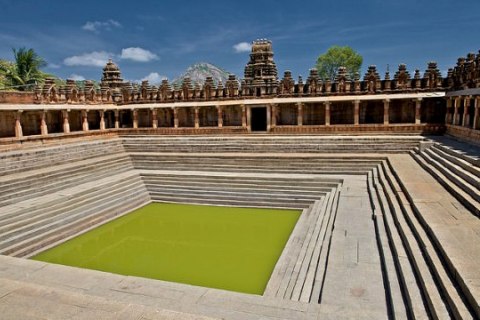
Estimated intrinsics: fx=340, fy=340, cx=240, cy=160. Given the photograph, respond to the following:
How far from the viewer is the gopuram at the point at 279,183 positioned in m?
5.04

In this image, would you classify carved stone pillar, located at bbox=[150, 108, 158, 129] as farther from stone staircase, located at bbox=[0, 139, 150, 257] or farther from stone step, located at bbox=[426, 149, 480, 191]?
stone step, located at bbox=[426, 149, 480, 191]

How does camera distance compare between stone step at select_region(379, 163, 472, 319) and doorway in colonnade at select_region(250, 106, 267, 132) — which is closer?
stone step at select_region(379, 163, 472, 319)

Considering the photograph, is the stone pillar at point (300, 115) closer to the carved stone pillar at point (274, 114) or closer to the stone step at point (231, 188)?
the carved stone pillar at point (274, 114)

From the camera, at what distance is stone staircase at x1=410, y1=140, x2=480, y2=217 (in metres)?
7.65

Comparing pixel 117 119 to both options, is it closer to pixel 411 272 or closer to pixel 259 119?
pixel 259 119

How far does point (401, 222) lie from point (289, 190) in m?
5.71

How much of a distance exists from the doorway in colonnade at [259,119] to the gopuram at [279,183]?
14 cm

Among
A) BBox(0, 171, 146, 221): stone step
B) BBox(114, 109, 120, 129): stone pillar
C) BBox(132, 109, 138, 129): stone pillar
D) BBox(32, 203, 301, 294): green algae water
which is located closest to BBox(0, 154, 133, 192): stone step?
BBox(0, 171, 146, 221): stone step

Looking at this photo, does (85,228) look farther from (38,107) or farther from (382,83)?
(382,83)

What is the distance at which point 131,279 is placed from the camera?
245 inches

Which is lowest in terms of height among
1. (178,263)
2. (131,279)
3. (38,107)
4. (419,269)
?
(178,263)

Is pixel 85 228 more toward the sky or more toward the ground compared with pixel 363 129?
more toward the ground

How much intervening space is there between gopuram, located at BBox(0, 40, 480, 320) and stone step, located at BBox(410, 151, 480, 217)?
44mm

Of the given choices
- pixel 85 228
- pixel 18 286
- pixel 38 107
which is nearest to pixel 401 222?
pixel 18 286
